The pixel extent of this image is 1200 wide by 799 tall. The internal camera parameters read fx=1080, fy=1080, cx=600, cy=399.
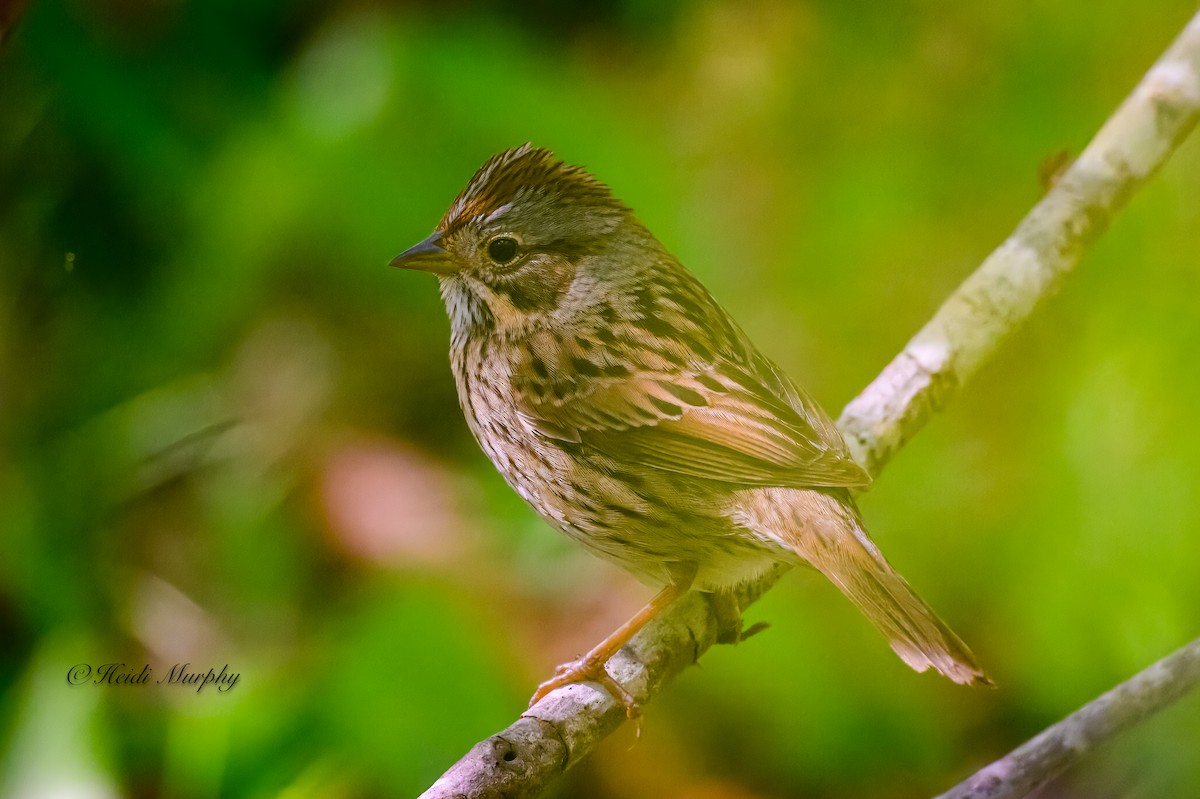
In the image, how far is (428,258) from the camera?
1.73 meters

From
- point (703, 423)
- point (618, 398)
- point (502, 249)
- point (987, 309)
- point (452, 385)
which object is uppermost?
point (502, 249)

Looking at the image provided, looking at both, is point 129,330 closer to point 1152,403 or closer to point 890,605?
point 890,605

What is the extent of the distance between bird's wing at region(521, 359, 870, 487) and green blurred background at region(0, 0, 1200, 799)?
248mm

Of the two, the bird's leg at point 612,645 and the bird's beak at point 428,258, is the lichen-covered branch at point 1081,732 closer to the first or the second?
the bird's leg at point 612,645

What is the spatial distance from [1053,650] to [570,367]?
0.89 m

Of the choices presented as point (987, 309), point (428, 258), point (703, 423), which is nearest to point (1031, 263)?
point (987, 309)

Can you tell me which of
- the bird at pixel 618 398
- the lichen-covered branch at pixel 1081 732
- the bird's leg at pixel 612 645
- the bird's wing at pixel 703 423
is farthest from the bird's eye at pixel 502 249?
the lichen-covered branch at pixel 1081 732

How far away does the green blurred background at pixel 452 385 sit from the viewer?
1.76 meters

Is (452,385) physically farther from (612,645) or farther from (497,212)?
(612,645)

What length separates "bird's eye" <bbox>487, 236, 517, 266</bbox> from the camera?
1.76 metres

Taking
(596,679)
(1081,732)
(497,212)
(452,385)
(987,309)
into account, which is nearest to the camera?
(1081,732)

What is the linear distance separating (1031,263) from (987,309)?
0.14 metres

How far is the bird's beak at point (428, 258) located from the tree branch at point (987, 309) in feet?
2.25

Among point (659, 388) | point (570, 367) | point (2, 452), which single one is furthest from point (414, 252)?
point (2, 452)
